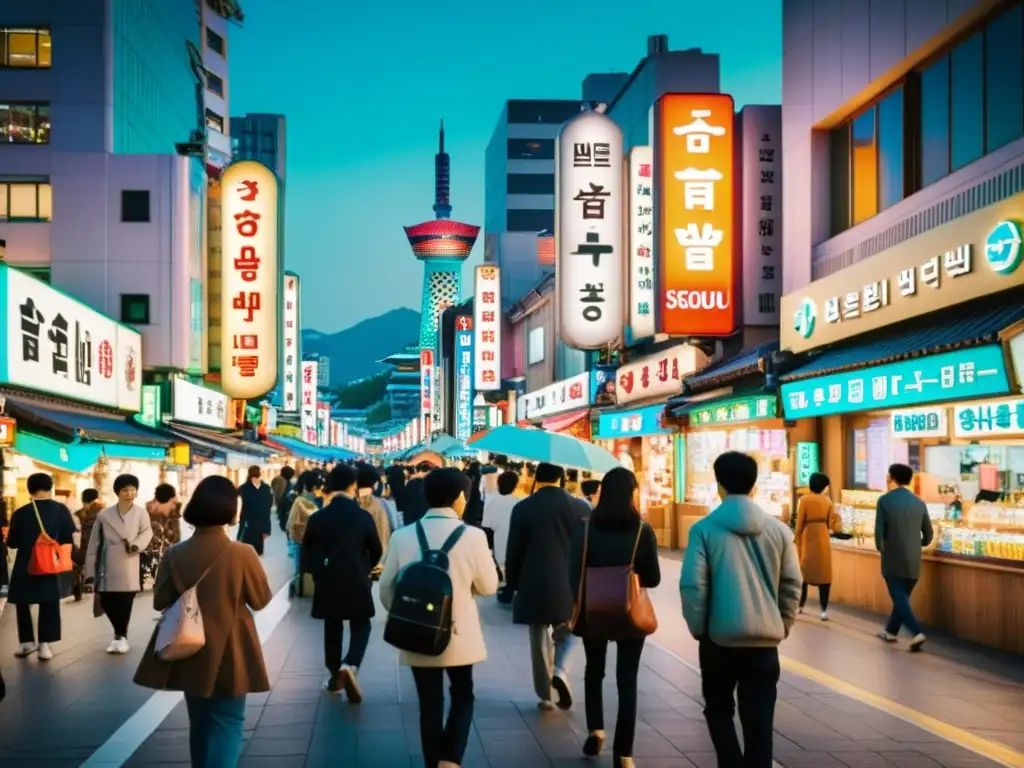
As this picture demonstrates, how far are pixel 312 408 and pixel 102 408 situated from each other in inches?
1971

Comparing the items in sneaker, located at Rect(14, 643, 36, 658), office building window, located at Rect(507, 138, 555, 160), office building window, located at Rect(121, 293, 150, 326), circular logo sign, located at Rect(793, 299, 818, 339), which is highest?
office building window, located at Rect(507, 138, 555, 160)

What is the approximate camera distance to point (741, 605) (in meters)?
5.88

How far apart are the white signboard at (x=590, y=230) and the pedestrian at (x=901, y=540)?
13171 millimetres

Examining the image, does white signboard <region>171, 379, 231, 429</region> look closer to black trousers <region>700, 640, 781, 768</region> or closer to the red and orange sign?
the red and orange sign

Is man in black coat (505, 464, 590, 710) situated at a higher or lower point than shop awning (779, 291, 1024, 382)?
lower

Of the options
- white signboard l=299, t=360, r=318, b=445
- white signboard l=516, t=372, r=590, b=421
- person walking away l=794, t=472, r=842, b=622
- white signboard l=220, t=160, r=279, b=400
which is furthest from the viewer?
white signboard l=299, t=360, r=318, b=445

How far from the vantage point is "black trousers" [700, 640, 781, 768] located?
5.94 metres

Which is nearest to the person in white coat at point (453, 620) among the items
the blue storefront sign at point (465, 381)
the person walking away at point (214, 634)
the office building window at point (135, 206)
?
the person walking away at point (214, 634)

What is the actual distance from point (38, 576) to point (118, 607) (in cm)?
99

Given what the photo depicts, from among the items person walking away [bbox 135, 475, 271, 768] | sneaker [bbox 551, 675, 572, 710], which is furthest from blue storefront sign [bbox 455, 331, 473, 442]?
person walking away [bbox 135, 475, 271, 768]

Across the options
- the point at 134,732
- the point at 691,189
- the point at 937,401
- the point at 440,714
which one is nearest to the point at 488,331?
the point at 691,189

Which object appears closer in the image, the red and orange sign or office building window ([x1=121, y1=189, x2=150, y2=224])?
the red and orange sign

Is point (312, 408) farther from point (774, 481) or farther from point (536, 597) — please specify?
point (536, 597)

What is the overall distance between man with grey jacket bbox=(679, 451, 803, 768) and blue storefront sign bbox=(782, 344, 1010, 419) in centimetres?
548
